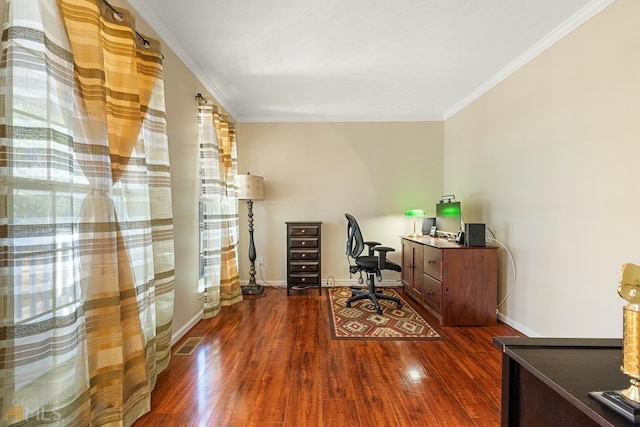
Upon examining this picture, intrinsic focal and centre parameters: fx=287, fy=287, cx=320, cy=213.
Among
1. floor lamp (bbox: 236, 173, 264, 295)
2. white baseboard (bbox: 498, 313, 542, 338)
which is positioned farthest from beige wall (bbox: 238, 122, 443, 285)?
white baseboard (bbox: 498, 313, 542, 338)

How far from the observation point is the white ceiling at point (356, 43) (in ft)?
6.64

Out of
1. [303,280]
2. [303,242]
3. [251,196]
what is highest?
[251,196]

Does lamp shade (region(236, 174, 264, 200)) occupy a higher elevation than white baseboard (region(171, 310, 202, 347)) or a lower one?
higher

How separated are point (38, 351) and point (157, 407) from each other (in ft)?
2.81

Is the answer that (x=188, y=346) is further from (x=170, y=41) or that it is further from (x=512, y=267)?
(x=512, y=267)

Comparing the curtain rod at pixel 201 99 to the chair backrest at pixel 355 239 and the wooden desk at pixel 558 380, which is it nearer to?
the chair backrest at pixel 355 239

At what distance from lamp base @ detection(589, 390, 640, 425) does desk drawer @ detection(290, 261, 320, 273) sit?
11.1 ft

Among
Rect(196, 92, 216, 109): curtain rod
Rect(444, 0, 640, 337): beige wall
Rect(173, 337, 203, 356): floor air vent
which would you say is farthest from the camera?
Rect(196, 92, 216, 109): curtain rod

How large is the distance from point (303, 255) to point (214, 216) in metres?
1.38

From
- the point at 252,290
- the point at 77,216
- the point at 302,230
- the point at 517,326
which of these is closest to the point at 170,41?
the point at 77,216

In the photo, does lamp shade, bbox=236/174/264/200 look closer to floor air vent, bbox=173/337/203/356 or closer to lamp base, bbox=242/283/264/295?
lamp base, bbox=242/283/264/295

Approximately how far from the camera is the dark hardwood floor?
5.32 feet

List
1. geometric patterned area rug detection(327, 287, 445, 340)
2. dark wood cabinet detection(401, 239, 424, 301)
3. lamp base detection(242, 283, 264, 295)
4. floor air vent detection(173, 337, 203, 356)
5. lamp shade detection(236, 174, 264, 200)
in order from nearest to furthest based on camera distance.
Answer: floor air vent detection(173, 337, 203, 356)
geometric patterned area rug detection(327, 287, 445, 340)
dark wood cabinet detection(401, 239, 424, 301)
lamp shade detection(236, 174, 264, 200)
lamp base detection(242, 283, 264, 295)

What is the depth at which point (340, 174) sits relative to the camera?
437cm
